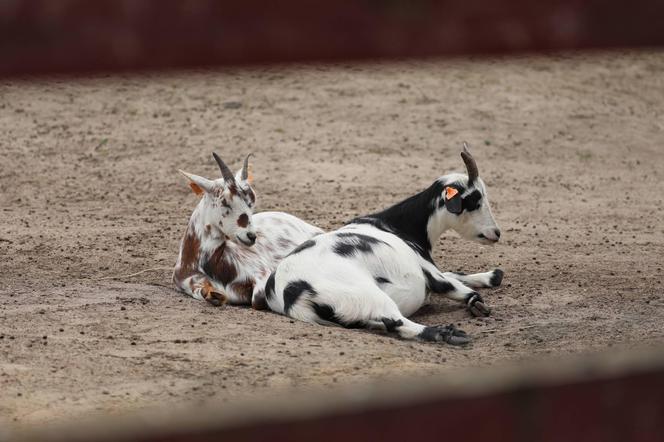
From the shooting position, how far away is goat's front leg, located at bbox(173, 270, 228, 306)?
6926 mm

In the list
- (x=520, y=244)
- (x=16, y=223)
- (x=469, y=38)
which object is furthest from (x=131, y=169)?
(x=469, y=38)

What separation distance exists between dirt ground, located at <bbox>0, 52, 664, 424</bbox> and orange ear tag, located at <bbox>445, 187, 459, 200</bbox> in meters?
0.67

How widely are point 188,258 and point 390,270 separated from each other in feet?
4.37

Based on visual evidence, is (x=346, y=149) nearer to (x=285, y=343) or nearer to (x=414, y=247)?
(x=414, y=247)

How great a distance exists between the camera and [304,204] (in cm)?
1008

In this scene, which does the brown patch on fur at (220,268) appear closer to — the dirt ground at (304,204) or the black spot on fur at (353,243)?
the dirt ground at (304,204)

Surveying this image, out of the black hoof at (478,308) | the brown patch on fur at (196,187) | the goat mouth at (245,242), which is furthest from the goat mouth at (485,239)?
the brown patch on fur at (196,187)

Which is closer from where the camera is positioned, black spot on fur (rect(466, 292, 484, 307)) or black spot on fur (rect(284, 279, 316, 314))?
black spot on fur (rect(284, 279, 316, 314))

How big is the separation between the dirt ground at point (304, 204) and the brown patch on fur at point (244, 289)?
32cm

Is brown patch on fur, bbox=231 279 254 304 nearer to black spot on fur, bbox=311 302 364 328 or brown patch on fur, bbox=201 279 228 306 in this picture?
brown patch on fur, bbox=201 279 228 306

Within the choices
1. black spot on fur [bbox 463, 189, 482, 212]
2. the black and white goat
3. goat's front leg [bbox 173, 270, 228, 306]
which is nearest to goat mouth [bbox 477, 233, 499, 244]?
the black and white goat

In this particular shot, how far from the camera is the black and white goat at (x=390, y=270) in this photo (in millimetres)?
6402

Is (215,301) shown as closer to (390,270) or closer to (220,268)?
(220,268)

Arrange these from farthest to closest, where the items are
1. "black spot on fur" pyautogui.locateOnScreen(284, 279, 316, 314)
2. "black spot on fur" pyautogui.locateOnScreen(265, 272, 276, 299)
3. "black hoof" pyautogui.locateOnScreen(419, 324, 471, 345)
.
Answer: "black spot on fur" pyautogui.locateOnScreen(265, 272, 276, 299)
"black spot on fur" pyautogui.locateOnScreen(284, 279, 316, 314)
"black hoof" pyautogui.locateOnScreen(419, 324, 471, 345)
